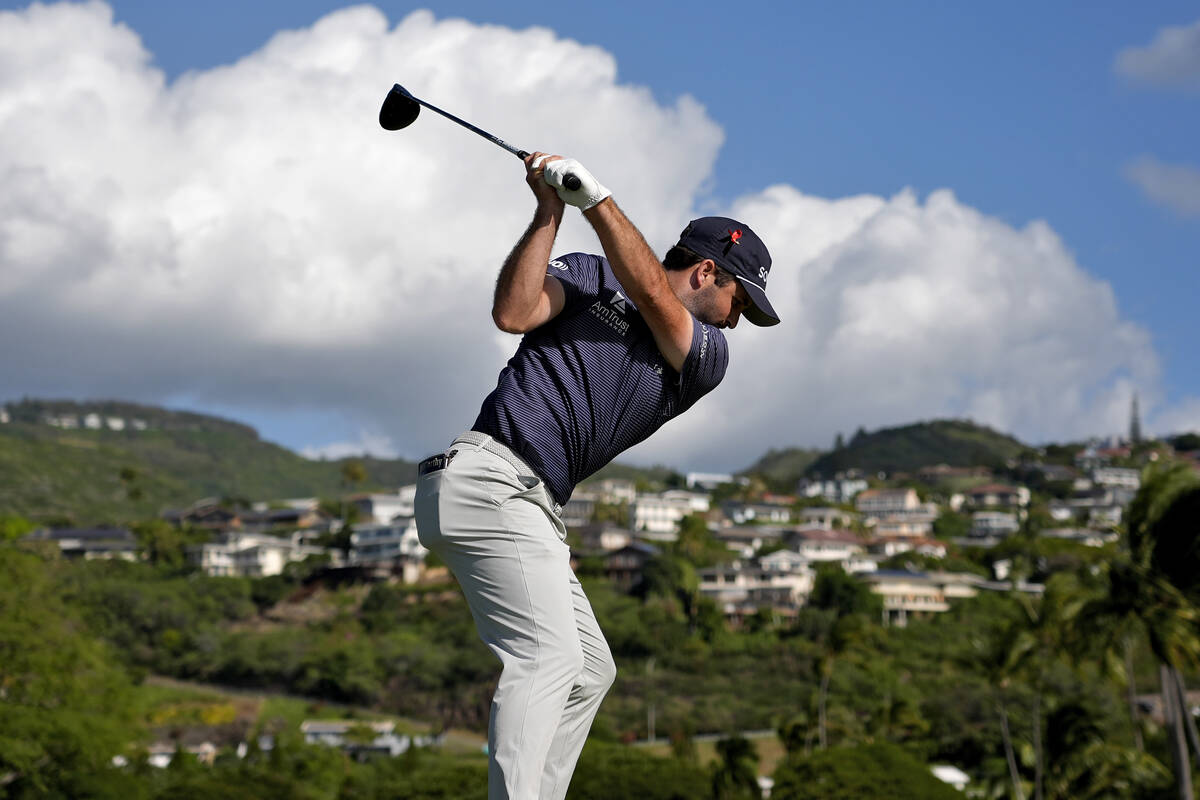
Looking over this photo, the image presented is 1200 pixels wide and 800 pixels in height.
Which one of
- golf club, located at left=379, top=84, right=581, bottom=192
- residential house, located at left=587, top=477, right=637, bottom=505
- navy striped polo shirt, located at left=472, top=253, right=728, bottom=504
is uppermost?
residential house, located at left=587, top=477, right=637, bottom=505

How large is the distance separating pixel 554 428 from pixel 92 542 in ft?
372

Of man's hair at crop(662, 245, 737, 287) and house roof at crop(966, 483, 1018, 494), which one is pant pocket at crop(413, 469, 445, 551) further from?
house roof at crop(966, 483, 1018, 494)

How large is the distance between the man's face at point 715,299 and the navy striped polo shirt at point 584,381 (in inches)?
3.0

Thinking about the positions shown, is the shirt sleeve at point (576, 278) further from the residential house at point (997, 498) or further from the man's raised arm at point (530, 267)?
the residential house at point (997, 498)

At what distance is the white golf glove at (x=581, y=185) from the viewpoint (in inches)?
138

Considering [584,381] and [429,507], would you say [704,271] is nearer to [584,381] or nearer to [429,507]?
[584,381]

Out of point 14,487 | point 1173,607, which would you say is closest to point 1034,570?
point 1173,607

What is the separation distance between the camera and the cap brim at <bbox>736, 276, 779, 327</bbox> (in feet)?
13.0

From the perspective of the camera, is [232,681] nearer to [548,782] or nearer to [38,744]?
[38,744]

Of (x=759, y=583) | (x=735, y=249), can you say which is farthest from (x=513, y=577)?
(x=759, y=583)

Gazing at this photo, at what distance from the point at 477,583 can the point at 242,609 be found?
91870 mm

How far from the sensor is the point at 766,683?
72.3m

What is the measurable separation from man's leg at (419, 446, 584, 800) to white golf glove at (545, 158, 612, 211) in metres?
0.78

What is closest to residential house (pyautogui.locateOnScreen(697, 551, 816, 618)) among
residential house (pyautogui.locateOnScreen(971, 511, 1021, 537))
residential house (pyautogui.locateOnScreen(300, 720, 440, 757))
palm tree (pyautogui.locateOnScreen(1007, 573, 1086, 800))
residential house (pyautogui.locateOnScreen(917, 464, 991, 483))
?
residential house (pyautogui.locateOnScreen(300, 720, 440, 757))
